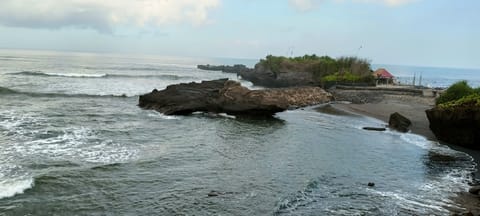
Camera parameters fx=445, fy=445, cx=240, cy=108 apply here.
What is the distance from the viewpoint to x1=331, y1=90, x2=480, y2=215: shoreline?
19394 mm

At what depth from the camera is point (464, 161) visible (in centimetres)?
2758

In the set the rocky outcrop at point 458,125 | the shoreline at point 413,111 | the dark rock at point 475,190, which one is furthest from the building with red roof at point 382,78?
the dark rock at point 475,190

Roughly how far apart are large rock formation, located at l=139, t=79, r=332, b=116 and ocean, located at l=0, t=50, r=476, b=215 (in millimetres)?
3423

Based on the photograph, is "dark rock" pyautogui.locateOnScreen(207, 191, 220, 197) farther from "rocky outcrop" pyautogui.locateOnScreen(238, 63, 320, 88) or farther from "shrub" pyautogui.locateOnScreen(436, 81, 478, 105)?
"rocky outcrop" pyautogui.locateOnScreen(238, 63, 320, 88)

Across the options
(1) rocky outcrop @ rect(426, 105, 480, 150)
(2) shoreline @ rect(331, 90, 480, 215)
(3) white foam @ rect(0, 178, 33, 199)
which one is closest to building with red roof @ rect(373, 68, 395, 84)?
(2) shoreline @ rect(331, 90, 480, 215)

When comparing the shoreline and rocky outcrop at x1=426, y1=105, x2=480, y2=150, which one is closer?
the shoreline

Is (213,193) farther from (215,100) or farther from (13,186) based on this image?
(215,100)

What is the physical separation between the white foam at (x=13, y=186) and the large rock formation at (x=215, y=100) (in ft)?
80.8

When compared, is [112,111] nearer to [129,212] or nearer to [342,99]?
[129,212]

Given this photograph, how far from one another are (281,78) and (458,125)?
226 ft

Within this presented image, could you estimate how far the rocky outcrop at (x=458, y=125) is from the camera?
30.9 m

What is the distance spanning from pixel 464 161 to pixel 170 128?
2146 centimetres

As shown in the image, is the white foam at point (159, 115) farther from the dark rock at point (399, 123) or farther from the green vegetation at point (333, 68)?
the green vegetation at point (333, 68)

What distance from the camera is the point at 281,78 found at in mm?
100938
